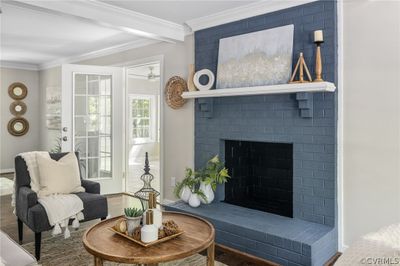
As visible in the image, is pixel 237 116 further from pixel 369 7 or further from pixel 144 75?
pixel 144 75

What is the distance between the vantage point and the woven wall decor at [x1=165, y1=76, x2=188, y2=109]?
411 centimetres

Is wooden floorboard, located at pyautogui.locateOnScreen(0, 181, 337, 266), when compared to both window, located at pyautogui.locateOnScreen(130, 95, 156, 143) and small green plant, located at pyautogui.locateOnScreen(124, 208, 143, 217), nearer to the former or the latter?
small green plant, located at pyautogui.locateOnScreen(124, 208, 143, 217)

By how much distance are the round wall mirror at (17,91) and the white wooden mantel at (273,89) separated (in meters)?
5.36

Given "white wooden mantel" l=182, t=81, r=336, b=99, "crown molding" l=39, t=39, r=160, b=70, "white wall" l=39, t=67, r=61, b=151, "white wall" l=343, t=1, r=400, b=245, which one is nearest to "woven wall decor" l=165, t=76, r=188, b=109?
"white wooden mantel" l=182, t=81, r=336, b=99

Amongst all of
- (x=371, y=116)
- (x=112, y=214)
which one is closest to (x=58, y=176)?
(x=112, y=214)

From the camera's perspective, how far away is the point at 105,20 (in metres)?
3.31

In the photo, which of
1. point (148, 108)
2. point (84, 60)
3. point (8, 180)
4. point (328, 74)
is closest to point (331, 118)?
point (328, 74)

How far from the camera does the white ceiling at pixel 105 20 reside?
3.17 metres

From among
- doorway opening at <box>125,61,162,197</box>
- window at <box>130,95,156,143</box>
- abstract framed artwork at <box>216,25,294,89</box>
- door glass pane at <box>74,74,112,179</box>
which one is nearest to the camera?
abstract framed artwork at <box>216,25,294,89</box>

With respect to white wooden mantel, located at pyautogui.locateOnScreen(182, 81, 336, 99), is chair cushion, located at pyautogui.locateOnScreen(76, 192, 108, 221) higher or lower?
lower

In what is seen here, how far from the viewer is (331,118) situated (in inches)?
111

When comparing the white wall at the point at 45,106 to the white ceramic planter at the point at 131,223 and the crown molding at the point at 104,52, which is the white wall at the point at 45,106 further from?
the white ceramic planter at the point at 131,223

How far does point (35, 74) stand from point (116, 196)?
426cm

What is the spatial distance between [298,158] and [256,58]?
1.04 m
